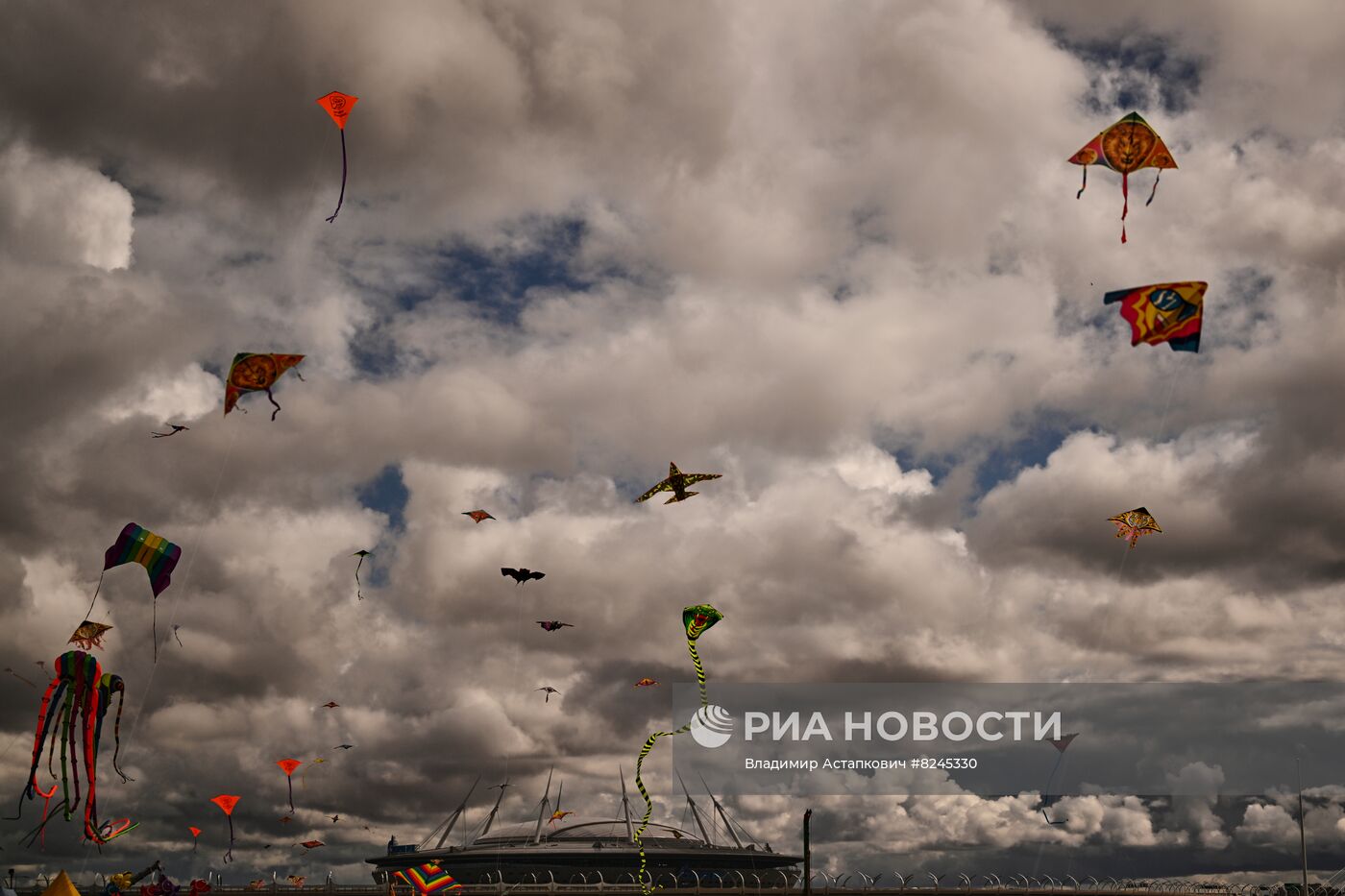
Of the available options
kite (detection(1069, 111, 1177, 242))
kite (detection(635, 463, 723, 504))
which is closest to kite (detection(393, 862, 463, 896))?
kite (detection(635, 463, 723, 504))

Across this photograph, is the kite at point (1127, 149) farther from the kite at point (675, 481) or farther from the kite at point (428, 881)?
the kite at point (428, 881)

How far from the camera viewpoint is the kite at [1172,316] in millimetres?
49125

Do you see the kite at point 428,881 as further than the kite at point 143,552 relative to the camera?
Yes

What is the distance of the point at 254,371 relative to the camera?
171 ft

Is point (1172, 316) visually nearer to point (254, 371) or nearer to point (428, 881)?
point (254, 371)

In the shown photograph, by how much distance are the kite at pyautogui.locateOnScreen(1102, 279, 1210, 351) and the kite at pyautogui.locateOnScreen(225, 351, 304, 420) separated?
113 ft

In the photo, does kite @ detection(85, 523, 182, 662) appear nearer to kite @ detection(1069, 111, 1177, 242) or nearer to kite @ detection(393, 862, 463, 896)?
kite @ detection(1069, 111, 1177, 242)

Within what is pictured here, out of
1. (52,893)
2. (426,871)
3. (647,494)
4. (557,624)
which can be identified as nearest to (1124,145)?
(647,494)

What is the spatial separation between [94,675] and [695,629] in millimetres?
37248

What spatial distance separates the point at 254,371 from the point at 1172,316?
37.5 m

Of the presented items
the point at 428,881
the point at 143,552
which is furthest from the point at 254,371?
the point at 428,881

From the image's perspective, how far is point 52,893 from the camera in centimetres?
4059

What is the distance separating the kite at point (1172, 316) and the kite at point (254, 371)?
113ft

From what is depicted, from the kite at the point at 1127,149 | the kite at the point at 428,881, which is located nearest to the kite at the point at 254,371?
the kite at the point at 1127,149
